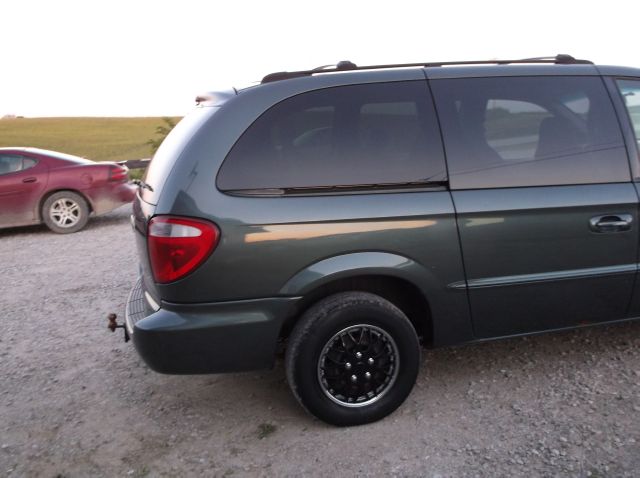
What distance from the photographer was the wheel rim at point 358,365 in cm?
315

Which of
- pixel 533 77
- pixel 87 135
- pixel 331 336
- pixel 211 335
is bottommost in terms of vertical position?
pixel 331 336

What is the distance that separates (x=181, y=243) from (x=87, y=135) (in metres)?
45.6

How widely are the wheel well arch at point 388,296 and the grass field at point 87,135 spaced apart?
29644mm

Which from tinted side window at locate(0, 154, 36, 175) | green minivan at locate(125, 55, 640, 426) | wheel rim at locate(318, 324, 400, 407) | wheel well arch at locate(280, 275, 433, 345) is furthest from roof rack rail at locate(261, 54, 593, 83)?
tinted side window at locate(0, 154, 36, 175)

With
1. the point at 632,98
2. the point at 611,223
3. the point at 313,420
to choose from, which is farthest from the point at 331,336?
the point at 632,98

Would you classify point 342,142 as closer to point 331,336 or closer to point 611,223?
point 331,336

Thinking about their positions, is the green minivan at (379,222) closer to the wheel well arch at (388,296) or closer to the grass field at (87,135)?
the wheel well arch at (388,296)

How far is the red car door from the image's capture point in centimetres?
877

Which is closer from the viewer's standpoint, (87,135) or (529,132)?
(529,132)

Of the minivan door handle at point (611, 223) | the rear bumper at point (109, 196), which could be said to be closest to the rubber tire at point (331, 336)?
the minivan door handle at point (611, 223)

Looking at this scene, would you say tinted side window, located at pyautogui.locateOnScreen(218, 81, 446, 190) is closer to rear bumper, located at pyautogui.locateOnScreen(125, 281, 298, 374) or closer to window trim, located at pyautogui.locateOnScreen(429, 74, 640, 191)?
window trim, located at pyautogui.locateOnScreen(429, 74, 640, 191)

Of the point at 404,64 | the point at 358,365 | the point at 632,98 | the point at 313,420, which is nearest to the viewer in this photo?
the point at 358,365

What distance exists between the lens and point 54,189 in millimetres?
8984

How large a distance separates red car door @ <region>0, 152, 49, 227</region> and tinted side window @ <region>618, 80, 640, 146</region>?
25.6ft
